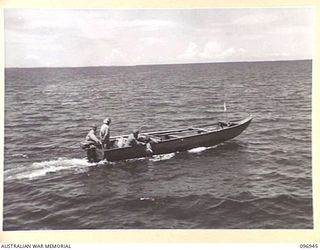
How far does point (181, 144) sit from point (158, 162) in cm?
17

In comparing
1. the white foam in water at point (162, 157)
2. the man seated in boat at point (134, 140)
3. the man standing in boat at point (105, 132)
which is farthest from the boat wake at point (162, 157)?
the man standing in boat at point (105, 132)

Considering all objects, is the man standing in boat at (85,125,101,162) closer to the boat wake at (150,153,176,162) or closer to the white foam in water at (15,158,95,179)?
the white foam in water at (15,158,95,179)

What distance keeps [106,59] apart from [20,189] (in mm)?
671

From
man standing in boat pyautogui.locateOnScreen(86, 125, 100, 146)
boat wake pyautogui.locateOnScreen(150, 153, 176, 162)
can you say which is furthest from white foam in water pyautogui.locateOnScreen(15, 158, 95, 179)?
boat wake pyautogui.locateOnScreen(150, 153, 176, 162)

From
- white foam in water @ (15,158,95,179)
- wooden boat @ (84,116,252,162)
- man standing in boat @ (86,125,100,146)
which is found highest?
man standing in boat @ (86,125,100,146)

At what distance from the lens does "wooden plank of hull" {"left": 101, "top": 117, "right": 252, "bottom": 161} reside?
2.45 m

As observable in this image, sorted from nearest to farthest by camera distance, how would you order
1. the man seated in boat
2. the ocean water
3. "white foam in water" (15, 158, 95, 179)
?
the ocean water < "white foam in water" (15, 158, 95, 179) < the man seated in boat

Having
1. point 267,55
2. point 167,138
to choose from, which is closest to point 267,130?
point 267,55

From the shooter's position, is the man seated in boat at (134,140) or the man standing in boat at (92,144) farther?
the man seated in boat at (134,140)

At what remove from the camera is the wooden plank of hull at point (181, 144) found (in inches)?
96.6

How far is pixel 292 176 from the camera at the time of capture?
208 cm

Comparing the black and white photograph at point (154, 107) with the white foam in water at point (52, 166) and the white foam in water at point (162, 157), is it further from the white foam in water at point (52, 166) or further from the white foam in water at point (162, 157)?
the white foam in water at point (162, 157)

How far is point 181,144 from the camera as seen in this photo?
2547 millimetres

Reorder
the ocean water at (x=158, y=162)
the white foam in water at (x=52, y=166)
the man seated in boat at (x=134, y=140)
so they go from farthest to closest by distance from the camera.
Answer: the man seated in boat at (x=134, y=140) → the white foam in water at (x=52, y=166) → the ocean water at (x=158, y=162)
